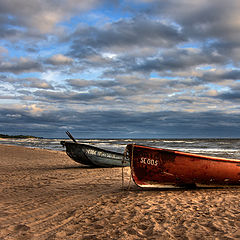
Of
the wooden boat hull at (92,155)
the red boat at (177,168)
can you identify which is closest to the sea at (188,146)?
the wooden boat hull at (92,155)

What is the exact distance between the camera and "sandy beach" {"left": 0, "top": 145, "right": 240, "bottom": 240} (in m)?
4.31

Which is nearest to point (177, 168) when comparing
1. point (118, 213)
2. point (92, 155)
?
point (118, 213)

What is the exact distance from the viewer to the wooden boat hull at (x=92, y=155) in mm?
13148

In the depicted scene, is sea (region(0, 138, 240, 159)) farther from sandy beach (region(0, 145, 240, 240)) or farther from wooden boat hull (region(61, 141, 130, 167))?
sandy beach (region(0, 145, 240, 240))

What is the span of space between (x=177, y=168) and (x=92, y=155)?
Answer: 6787 millimetres

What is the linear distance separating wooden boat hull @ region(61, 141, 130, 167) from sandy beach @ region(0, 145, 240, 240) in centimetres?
511

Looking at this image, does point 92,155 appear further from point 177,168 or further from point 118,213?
point 118,213

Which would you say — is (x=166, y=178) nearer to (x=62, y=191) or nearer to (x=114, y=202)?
(x=114, y=202)

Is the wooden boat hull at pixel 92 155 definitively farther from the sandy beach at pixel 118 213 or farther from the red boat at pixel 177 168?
the red boat at pixel 177 168

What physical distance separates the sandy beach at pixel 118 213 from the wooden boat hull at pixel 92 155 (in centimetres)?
511

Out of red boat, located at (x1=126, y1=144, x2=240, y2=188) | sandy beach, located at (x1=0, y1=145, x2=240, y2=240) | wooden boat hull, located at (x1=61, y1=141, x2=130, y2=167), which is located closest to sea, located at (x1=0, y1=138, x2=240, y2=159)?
wooden boat hull, located at (x1=61, y1=141, x2=130, y2=167)

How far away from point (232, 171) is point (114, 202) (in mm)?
3718

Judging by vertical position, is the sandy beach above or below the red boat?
below

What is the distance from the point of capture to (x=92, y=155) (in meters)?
13.2
